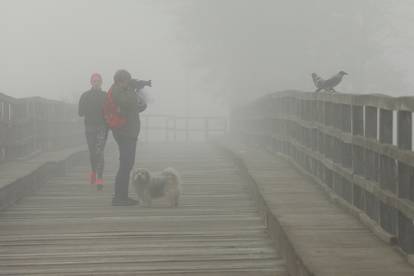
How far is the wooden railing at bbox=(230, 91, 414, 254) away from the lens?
6.47 m

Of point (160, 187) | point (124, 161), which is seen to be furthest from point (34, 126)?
point (160, 187)

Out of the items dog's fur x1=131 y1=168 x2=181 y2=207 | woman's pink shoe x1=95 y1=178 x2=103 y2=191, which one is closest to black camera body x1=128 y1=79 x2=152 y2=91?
dog's fur x1=131 y1=168 x2=181 y2=207

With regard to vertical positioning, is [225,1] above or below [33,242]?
above

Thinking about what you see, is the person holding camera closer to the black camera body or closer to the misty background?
the black camera body

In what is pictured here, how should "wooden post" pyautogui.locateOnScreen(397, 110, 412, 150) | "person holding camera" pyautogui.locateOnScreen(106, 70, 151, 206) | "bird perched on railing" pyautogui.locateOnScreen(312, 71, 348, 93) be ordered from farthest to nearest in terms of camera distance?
"person holding camera" pyautogui.locateOnScreen(106, 70, 151, 206), "bird perched on railing" pyautogui.locateOnScreen(312, 71, 348, 93), "wooden post" pyautogui.locateOnScreen(397, 110, 412, 150)

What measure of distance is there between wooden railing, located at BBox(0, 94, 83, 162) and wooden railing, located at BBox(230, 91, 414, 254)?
4391mm

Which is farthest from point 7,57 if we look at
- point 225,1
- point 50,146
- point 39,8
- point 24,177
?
point 24,177

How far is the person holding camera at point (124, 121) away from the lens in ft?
38.8

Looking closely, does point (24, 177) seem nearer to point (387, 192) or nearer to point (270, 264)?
point (270, 264)

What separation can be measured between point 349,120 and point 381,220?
1896mm

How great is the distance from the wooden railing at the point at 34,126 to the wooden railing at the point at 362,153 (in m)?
4.39

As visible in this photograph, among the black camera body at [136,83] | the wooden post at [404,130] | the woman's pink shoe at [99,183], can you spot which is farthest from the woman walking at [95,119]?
the wooden post at [404,130]

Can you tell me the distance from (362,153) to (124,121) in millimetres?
4342

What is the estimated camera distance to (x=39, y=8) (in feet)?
494
